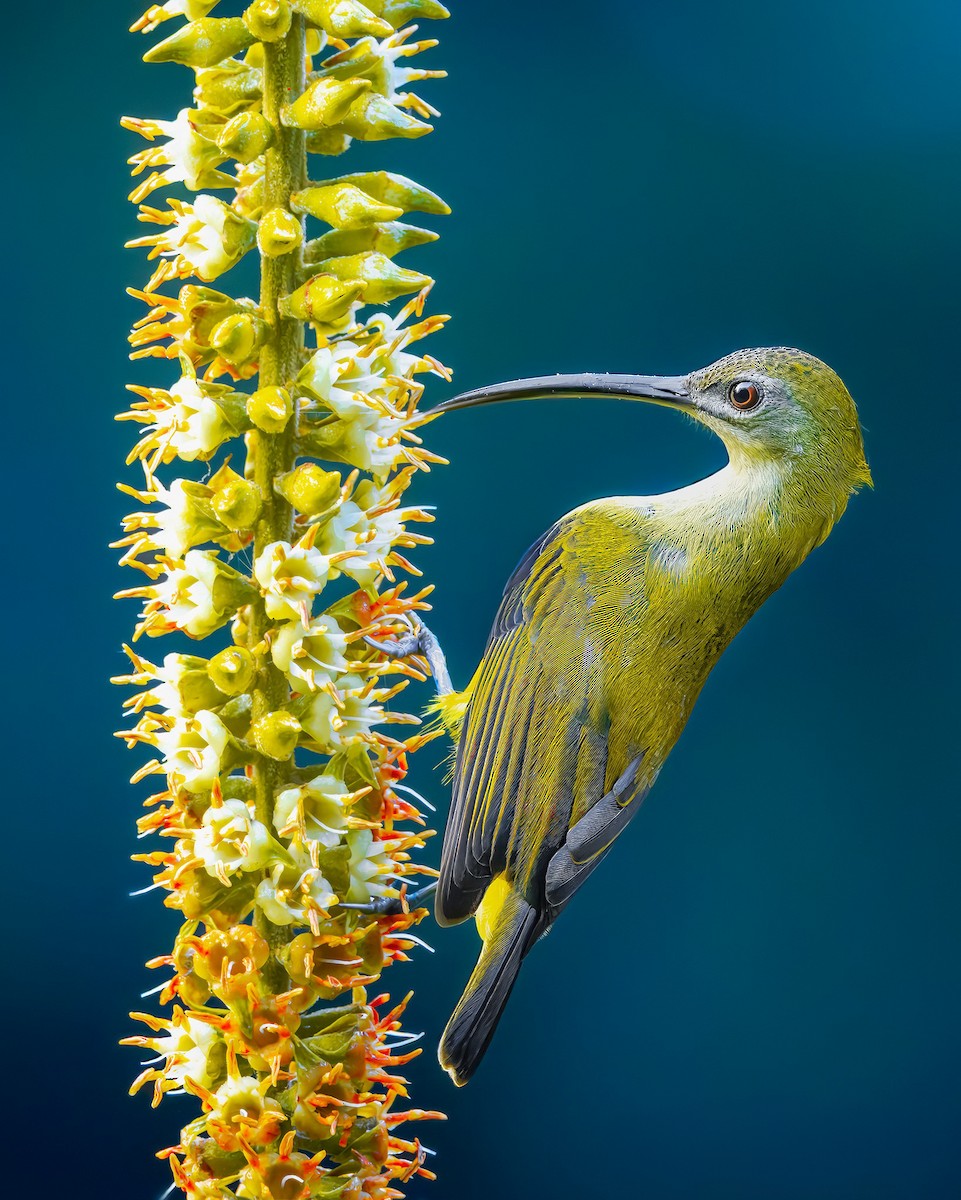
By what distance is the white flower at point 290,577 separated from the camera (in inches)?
25.7

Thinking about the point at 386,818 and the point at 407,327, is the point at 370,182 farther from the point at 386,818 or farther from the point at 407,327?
the point at 386,818

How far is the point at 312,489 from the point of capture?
0.65 metres

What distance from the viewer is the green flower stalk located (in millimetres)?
664

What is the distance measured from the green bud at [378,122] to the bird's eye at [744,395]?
50cm

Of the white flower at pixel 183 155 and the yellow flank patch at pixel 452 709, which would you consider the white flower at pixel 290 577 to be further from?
the yellow flank patch at pixel 452 709

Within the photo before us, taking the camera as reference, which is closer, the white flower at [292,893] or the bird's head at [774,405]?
the white flower at [292,893]

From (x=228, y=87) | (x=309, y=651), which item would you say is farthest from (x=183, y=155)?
(x=309, y=651)

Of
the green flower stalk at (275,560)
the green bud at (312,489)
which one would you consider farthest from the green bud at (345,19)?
the green bud at (312,489)

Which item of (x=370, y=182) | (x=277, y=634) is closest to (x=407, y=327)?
(x=370, y=182)

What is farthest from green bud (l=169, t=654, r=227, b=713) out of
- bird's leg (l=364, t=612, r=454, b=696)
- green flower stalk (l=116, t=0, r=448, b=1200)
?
bird's leg (l=364, t=612, r=454, b=696)

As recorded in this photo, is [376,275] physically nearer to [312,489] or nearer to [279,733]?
[312,489]

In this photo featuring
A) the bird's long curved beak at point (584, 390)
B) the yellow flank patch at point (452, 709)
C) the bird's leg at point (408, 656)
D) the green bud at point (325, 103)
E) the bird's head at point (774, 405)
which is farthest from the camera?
the yellow flank patch at point (452, 709)

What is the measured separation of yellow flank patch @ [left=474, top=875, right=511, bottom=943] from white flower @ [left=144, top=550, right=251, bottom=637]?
51 cm

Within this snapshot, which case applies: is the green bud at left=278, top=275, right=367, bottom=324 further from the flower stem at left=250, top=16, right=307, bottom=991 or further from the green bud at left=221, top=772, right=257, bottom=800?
the green bud at left=221, top=772, right=257, bottom=800
